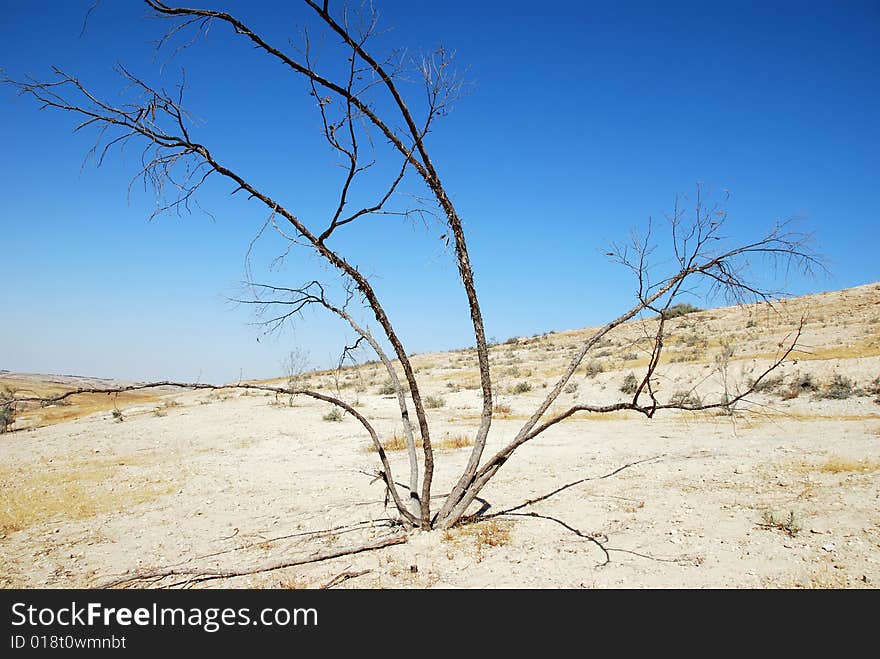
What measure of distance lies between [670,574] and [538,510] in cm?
205

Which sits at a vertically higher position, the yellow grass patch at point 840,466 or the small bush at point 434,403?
the small bush at point 434,403

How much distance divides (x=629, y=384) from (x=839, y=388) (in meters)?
5.84

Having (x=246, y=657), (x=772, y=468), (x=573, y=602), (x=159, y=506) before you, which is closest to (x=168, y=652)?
(x=246, y=657)

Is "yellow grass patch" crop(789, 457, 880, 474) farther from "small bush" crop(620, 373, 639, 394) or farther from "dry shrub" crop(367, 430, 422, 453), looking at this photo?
"small bush" crop(620, 373, 639, 394)

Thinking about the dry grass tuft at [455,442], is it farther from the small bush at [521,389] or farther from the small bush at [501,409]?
the small bush at [521,389]

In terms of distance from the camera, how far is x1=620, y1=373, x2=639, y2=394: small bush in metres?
17.5

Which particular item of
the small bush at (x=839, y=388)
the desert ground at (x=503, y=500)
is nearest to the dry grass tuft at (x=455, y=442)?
the desert ground at (x=503, y=500)

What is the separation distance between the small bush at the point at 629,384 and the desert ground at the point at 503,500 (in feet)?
12.4

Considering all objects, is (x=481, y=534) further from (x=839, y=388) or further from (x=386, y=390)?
(x=386, y=390)

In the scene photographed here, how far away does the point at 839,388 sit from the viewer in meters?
13.5

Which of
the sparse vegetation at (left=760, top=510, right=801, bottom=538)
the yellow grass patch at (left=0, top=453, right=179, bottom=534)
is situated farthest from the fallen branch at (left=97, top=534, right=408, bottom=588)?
the sparse vegetation at (left=760, top=510, right=801, bottom=538)

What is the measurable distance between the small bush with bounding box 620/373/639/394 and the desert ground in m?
3.77

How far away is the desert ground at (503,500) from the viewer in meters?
4.56

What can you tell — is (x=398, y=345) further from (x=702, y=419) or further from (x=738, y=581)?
(x=702, y=419)
